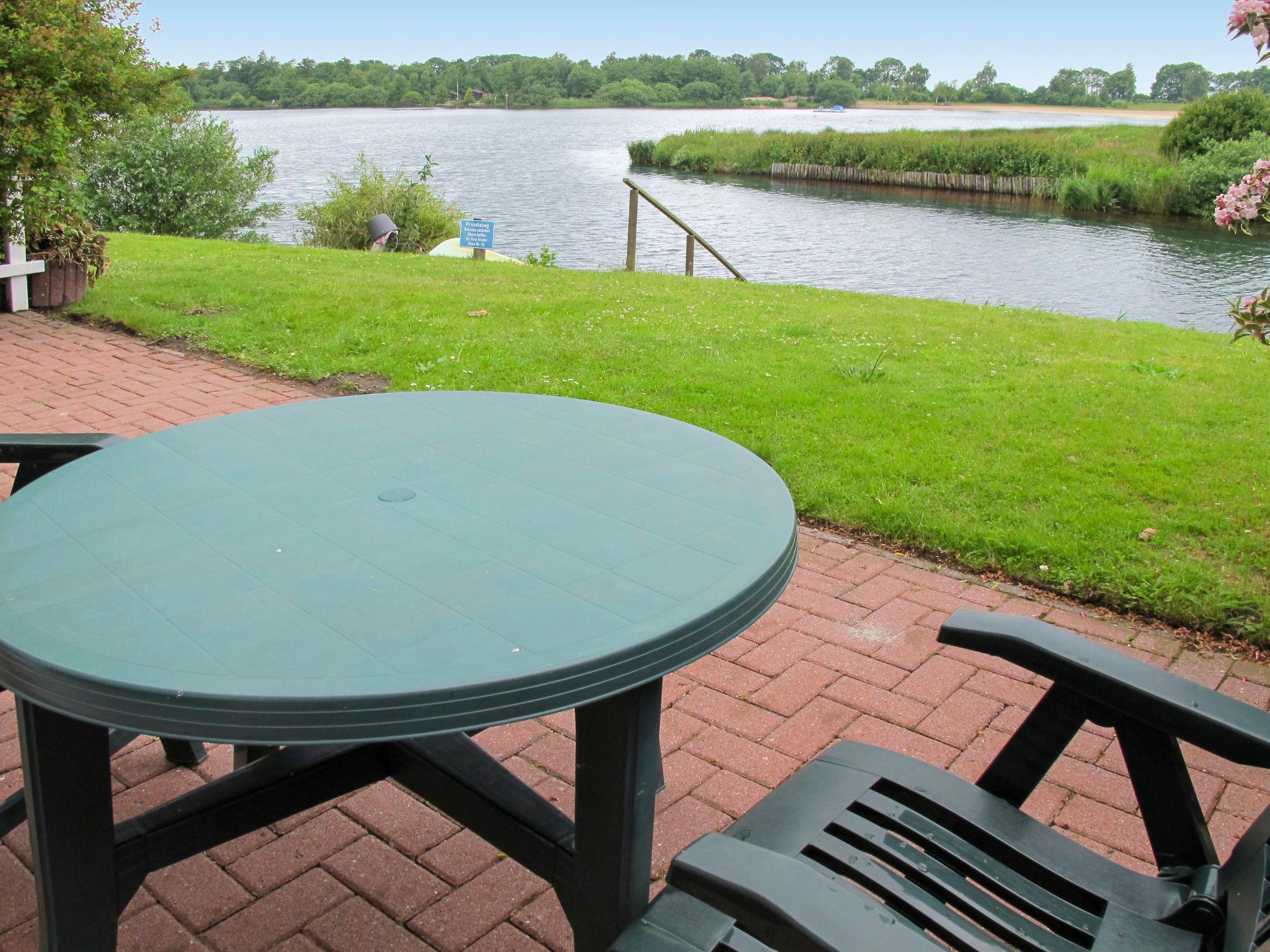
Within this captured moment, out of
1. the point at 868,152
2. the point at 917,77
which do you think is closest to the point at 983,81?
the point at 917,77

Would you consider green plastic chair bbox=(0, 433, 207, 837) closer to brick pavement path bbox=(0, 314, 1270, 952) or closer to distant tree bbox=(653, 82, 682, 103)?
brick pavement path bbox=(0, 314, 1270, 952)

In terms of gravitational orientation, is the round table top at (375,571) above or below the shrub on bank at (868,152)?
below

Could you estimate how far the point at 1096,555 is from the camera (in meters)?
3.32

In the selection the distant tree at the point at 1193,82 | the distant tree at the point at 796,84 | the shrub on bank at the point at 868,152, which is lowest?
the shrub on bank at the point at 868,152

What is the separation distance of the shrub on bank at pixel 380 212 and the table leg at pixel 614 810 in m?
13.8

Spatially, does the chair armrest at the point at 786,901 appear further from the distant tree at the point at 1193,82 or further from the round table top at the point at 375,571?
the distant tree at the point at 1193,82

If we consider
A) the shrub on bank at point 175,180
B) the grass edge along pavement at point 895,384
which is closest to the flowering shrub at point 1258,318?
the grass edge along pavement at point 895,384

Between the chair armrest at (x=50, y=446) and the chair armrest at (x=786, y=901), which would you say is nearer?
the chair armrest at (x=786, y=901)

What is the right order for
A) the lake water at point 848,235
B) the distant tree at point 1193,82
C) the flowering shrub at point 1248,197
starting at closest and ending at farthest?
the flowering shrub at point 1248,197
the lake water at point 848,235
the distant tree at point 1193,82

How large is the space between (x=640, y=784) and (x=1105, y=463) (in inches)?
132

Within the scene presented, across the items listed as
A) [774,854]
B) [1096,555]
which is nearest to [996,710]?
[1096,555]

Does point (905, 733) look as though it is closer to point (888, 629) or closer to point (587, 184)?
point (888, 629)

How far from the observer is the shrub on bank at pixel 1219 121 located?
2730 centimetres

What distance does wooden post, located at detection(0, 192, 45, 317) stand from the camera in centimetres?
704
